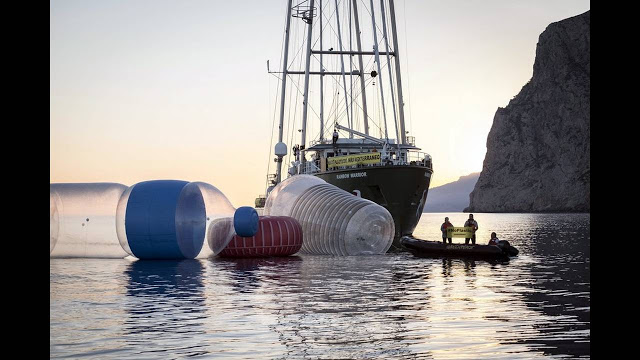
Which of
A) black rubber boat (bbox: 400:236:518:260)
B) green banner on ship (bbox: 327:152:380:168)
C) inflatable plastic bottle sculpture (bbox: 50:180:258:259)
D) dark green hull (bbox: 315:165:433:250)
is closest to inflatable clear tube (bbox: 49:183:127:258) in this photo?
inflatable plastic bottle sculpture (bbox: 50:180:258:259)

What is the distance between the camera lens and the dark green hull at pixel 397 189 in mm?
43594

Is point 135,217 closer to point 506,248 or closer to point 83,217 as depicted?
point 83,217

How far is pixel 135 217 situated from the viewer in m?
24.4

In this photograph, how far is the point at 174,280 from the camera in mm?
19766

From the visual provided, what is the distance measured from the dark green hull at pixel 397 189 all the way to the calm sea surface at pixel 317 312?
19.2 m

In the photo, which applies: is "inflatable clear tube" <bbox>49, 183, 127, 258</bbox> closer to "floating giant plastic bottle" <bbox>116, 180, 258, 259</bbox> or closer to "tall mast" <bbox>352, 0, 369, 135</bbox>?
"floating giant plastic bottle" <bbox>116, 180, 258, 259</bbox>

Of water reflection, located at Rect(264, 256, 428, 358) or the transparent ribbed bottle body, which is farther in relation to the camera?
the transparent ribbed bottle body

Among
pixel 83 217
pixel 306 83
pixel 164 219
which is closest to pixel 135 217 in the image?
pixel 164 219

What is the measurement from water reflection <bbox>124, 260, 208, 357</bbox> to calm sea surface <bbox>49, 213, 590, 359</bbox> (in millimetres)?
19

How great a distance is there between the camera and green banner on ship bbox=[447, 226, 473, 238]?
3169 cm

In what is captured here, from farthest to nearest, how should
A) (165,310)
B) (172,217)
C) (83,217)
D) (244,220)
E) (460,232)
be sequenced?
(460,232)
(244,220)
(83,217)
(172,217)
(165,310)

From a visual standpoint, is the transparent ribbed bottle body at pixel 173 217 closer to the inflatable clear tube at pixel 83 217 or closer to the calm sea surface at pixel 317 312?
the inflatable clear tube at pixel 83 217

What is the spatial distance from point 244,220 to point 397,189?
18427 millimetres
